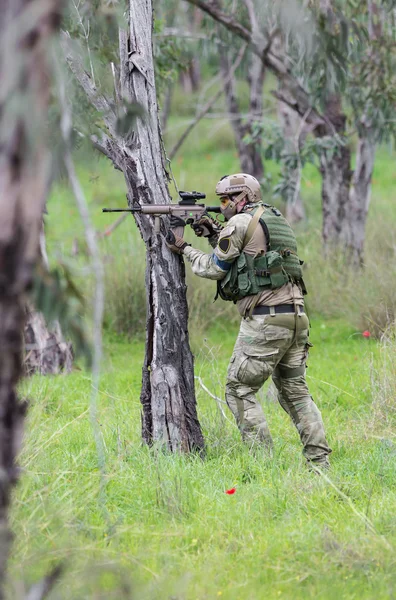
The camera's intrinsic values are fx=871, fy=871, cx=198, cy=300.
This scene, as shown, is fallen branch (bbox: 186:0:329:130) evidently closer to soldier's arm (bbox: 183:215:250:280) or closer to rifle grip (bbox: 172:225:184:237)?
soldier's arm (bbox: 183:215:250:280)

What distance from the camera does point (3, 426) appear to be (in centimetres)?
301

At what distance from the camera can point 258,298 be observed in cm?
597

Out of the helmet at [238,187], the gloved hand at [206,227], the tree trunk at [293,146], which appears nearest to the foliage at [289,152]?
the tree trunk at [293,146]

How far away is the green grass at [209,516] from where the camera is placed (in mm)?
4055

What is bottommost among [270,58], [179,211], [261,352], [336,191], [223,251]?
[261,352]

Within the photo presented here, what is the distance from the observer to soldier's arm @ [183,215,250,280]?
5.83 metres

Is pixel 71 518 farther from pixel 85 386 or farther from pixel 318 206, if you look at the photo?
pixel 318 206

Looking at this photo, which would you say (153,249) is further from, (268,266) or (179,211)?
(268,266)

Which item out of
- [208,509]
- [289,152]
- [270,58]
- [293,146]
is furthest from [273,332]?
[293,146]

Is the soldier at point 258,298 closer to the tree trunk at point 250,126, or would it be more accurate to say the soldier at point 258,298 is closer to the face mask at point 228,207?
the face mask at point 228,207

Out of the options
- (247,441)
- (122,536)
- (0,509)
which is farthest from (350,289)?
(0,509)

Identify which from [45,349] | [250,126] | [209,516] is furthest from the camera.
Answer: [250,126]

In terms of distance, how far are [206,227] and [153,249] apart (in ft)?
1.46

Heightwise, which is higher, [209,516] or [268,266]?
[268,266]
